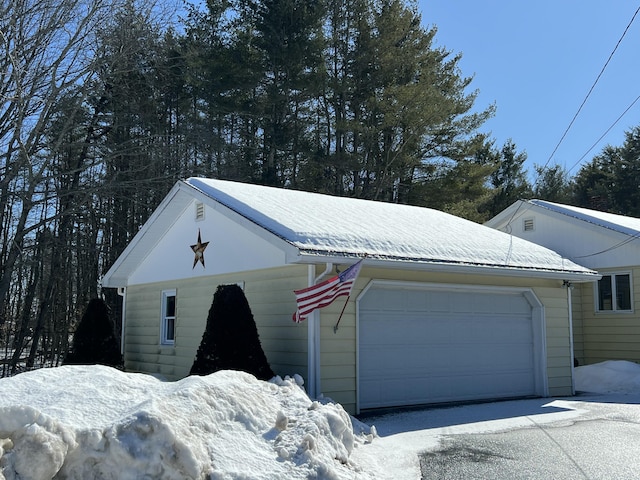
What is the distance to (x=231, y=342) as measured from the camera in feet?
31.0

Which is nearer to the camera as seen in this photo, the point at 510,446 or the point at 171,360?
the point at 510,446

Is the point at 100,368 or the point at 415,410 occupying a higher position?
the point at 100,368

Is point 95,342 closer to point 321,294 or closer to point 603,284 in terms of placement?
point 321,294

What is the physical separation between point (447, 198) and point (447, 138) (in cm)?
300

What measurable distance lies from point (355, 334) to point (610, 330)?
9.35 m

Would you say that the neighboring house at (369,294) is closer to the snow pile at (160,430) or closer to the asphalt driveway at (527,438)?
the asphalt driveway at (527,438)

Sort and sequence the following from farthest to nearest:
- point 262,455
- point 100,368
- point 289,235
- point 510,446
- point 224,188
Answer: point 224,188 < point 289,235 < point 510,446 < point 100,368 < point 262,455

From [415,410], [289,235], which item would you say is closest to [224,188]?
[289,235]

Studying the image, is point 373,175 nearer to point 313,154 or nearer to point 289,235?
point 313,154

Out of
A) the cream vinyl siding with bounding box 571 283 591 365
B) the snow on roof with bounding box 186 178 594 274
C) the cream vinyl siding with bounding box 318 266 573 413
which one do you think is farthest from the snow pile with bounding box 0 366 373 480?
the cream vinyl siding with bounding box 571 283 591 365

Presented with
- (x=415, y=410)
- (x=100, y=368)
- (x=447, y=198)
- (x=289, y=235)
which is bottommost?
(x=415, y=410)

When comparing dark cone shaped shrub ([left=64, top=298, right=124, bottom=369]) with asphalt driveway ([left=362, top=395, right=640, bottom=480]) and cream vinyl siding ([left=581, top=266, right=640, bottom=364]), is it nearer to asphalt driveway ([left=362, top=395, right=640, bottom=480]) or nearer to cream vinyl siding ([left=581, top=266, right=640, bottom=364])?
asphalt driveway ([left=362, top=395, right=640, bottom=480])

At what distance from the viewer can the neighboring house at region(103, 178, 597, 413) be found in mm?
10000

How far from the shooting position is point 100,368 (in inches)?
272
